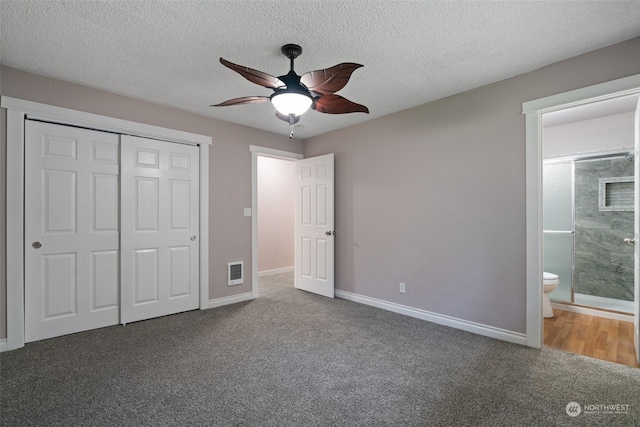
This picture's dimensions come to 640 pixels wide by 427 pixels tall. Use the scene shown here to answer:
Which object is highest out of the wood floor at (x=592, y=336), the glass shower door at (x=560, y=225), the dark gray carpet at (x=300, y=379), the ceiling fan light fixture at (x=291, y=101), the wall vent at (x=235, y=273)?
the ceiling fan light fixture at (x=291, y=101)

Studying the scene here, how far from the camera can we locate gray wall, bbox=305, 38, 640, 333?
274 centimetres

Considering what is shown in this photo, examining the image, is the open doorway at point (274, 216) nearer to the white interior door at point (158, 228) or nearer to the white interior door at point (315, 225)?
the white interior door at point (315, 225)

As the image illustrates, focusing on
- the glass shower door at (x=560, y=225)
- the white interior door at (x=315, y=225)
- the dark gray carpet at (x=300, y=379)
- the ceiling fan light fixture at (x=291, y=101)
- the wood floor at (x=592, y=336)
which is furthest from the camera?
the white interior door at (x=315, y=225)

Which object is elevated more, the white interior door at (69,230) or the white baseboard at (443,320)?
the white interior door at (69,230)

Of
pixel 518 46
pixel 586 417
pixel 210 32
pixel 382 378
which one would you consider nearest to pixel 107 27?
pixel 210 32

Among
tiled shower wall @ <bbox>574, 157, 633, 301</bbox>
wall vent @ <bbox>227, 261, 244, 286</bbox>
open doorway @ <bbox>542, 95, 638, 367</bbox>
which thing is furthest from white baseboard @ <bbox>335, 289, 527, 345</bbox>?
tiled shower wall @ <bbox>574, 157, 633, 301</bbox>

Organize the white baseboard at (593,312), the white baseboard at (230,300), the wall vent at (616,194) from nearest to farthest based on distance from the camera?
the white baseboard at (593,312)
the wall vent at (616,194)
the white baseboard at (230,300)

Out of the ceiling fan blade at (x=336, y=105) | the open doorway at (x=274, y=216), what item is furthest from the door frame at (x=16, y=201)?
the open doorway at (x=274, y=216)

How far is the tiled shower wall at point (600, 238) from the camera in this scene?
371 cm

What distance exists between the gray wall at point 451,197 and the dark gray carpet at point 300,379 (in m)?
0.53

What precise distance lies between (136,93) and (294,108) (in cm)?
206

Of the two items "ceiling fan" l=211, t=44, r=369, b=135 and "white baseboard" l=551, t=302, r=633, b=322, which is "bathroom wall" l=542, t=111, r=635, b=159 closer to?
"white baseboard" l=551, t=302, r=633, b=322

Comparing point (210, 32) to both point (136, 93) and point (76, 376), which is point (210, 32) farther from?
point (76, 376)

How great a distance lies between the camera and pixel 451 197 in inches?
126
